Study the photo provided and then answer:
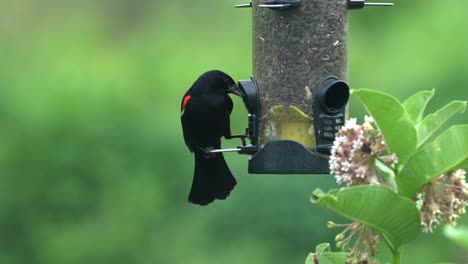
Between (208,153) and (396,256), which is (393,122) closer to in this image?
(396,256)

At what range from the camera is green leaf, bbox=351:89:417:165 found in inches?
125

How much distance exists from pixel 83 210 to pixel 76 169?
1.22 feet

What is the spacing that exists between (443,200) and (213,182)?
3.44 m

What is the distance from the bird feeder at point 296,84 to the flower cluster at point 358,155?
2214 mm

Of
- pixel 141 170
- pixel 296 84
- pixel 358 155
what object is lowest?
pixel 141 170

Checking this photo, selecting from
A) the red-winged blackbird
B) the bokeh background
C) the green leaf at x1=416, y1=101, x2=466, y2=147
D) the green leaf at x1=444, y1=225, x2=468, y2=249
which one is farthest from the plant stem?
the bokeh background

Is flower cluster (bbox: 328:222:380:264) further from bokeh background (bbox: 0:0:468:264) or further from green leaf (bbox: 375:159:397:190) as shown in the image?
bokeh background (bbox: 0:0:468:264)

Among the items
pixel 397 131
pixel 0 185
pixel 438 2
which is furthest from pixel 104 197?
pixel 397 131

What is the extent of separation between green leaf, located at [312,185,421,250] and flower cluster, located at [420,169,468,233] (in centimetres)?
6

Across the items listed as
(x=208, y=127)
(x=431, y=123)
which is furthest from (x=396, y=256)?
(x=208, y=127)

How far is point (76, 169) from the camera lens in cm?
950

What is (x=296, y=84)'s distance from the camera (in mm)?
5762

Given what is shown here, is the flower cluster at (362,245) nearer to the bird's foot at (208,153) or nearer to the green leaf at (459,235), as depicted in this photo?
the green leaf at (459,235)

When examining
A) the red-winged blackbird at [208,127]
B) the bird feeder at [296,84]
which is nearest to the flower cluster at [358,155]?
the bird feeder at [296,84]
